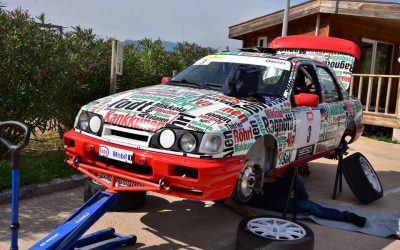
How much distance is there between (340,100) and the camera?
6617 mm

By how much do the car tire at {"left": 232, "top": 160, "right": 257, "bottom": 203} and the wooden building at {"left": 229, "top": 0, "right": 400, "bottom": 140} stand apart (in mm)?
9495

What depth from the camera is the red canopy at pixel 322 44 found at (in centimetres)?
772

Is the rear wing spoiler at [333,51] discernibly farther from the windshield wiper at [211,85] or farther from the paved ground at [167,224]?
the windshield wiper at [211,85]

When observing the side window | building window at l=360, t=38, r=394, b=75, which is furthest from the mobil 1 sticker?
building window at l=360, t=38, r=394, b=75

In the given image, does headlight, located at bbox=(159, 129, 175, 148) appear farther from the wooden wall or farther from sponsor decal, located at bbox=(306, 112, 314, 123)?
the wooden wall

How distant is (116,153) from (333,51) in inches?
200

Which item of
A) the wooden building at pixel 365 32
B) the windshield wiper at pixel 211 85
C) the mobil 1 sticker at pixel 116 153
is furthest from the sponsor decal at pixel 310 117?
the wooden building at pixel 365 32

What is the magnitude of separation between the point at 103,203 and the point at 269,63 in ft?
8.72

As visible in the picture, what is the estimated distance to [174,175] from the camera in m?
3.74

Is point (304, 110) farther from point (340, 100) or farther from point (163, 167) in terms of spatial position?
point (163, 167)

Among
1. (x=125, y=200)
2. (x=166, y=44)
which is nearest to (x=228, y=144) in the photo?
(x=125, y=200)

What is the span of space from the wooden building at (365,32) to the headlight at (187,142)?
400 inches

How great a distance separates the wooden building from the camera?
1320cm

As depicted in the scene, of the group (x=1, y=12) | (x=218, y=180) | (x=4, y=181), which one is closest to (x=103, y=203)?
(x=218, y=180)
